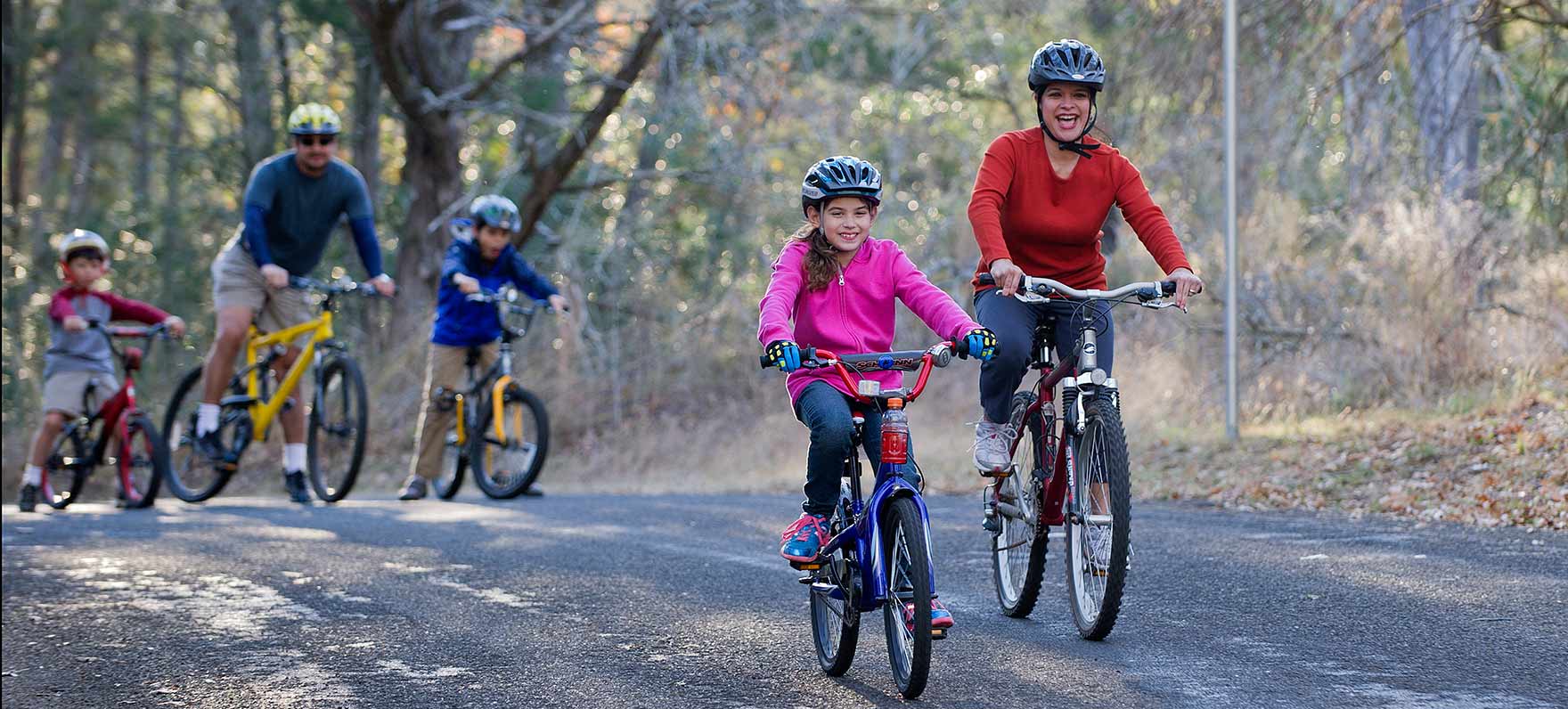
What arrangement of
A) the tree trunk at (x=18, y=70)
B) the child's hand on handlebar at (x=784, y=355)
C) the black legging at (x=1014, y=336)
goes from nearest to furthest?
the child's hand on handlebar at (x=784, y=355) < the black legging at (x=1014, y=336) < the tree trunk at (x=18, y=70)

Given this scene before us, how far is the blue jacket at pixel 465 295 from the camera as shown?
1133cm

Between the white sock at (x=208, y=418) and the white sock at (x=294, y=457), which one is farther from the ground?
the white sock at (x=208, y=418)

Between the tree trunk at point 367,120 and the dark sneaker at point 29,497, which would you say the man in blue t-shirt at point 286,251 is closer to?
the dark sneaker at point 29,497

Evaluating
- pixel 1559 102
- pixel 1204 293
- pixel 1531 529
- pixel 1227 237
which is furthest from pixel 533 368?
pixel 1531 529

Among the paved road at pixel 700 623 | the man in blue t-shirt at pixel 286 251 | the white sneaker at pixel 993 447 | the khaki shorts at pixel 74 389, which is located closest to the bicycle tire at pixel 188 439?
the man in blue t-shirt at pixel 286 251

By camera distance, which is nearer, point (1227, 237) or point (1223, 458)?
point (1223, 458)

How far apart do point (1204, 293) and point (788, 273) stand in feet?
39.3

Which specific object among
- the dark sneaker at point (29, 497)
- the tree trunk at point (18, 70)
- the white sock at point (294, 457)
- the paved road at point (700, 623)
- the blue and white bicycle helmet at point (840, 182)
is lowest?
the paved road at point (700, 623)

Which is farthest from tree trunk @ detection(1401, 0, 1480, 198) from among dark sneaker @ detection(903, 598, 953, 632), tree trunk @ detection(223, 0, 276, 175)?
tree trunk @ detection(223, 0, 276, 175)

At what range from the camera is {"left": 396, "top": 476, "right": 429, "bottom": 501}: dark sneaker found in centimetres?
1185

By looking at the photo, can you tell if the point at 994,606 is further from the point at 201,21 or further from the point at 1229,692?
the point at 201,21

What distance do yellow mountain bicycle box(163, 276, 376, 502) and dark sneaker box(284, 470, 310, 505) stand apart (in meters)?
0.11

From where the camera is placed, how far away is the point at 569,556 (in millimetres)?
8383

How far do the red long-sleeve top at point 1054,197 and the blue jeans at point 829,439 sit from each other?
3.70 feet
